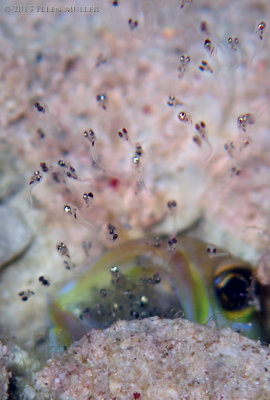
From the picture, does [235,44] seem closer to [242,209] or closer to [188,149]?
[188,149]

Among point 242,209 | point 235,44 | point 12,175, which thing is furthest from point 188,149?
point 12,175

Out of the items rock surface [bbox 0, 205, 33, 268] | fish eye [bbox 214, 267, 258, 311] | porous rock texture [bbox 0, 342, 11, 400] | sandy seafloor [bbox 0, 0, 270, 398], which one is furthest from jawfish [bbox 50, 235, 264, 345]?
porous rock texture [bbox 0, 342, 11, 400]

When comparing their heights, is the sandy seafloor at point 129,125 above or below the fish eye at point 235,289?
above

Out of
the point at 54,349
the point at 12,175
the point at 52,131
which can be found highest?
the point at 52,131

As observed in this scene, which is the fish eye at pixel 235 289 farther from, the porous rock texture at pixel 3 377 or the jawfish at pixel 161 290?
the porous rock texture at pixel 3 377

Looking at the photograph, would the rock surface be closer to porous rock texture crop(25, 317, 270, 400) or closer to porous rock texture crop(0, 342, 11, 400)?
porous rock texture crop(0, 342, 11, 400)

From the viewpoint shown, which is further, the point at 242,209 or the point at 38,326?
the point at 242,209

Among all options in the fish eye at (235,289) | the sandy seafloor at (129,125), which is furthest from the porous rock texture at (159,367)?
the sandy seafloor at (129,125)

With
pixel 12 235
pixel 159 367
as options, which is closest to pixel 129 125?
pixel 12 235
